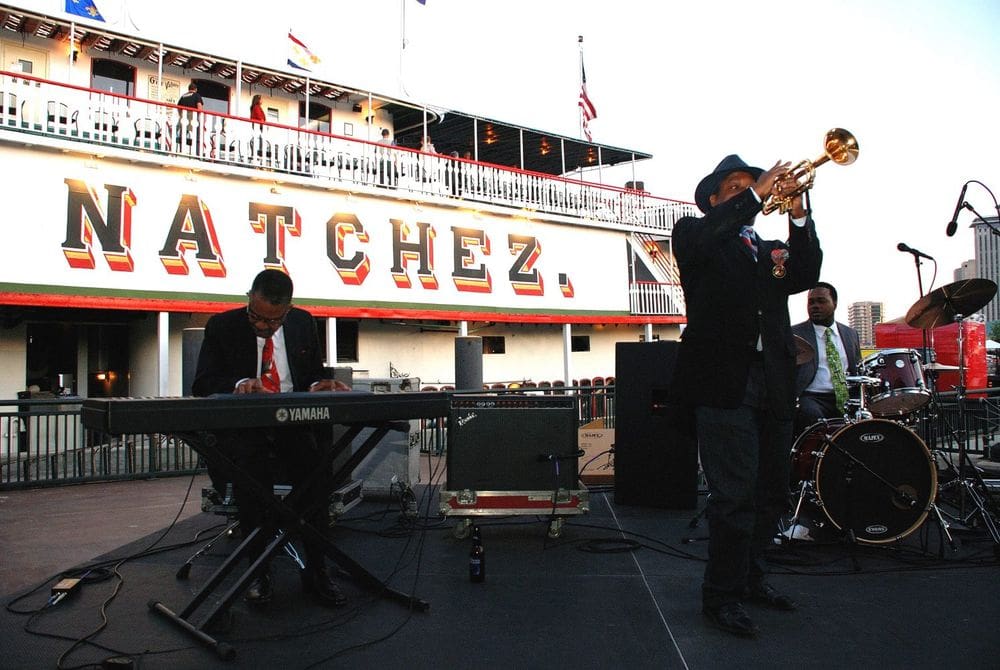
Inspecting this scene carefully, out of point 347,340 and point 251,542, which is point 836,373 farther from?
point 347,340

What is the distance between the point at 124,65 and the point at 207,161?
3679mm

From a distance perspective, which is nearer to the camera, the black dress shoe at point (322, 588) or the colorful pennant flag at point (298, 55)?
the black dress shoe at point (322, 588)

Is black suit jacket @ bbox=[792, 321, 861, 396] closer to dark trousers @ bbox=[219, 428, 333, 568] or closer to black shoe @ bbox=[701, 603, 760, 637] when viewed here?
black shoe @ bbox=[701, 603, 760, 637]

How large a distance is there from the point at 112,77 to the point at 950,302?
16140mm

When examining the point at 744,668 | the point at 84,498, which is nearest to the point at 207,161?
the point at 84,498

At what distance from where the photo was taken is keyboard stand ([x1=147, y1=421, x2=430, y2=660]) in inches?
115

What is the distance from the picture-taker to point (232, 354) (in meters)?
3.68

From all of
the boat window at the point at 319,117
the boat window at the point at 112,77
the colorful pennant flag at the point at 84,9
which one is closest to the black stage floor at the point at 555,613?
the colorful pennant flag at the point at 84,9

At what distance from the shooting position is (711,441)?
316cm

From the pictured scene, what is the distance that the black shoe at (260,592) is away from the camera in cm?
340

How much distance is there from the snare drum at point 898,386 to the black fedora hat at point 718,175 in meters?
2.28

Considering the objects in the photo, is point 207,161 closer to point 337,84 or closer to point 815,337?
point 337,84

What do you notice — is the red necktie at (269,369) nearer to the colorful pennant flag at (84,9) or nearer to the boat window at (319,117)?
the colorful pennant flag at (84,9)

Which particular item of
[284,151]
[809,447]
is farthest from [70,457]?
[809,447]
